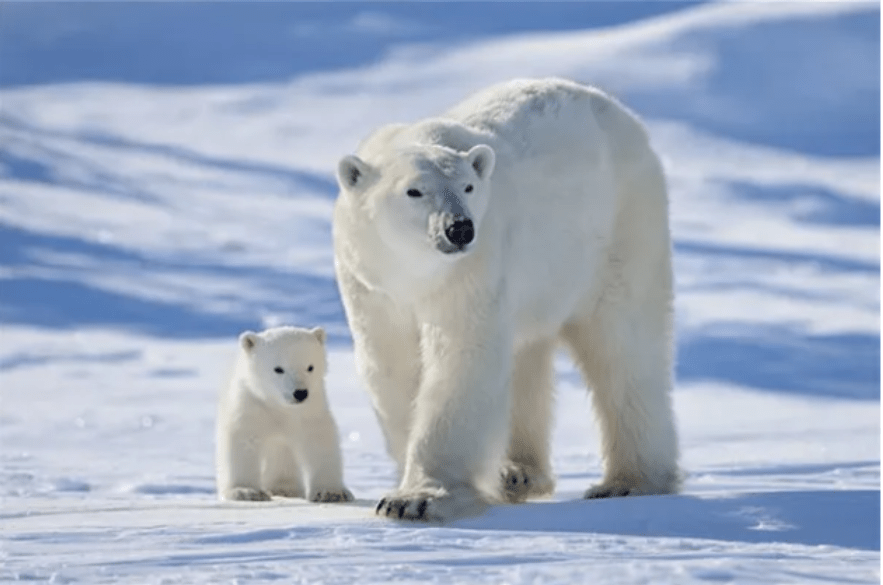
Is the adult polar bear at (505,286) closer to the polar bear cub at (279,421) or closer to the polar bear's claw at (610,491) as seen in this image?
the polar bear's claw at (610,491)

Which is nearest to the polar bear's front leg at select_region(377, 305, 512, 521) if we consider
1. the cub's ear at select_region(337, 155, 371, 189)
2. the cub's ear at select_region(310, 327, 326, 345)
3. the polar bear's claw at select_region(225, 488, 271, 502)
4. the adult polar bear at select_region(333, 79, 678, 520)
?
the adult polar bear at select_region(333, 79, 678, 520)

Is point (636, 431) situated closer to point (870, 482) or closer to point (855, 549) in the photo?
point (855, 549)

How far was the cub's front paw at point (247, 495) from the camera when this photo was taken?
6988mm

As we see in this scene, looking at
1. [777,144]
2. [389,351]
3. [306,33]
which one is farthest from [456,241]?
[306,33]

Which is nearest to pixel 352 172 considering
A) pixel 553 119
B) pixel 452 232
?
pixel 452 232

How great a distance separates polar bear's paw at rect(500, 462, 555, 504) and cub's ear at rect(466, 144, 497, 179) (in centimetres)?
142

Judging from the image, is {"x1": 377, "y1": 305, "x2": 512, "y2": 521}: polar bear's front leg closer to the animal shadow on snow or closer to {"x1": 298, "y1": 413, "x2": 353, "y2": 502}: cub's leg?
the animal shadow on snow

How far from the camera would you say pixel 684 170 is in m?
22.3

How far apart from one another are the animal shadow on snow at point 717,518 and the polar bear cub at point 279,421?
1.37m

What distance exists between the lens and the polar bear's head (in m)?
5.57

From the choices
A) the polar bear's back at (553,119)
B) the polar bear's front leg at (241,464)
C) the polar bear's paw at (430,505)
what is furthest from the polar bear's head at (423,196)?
the polar bear's front leg at (241,464)

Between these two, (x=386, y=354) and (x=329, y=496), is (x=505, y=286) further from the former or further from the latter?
(x=329, y=496)

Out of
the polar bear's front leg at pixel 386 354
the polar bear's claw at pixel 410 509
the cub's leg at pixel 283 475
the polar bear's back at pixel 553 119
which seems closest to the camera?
the polar bear's claw at pixel 410 509

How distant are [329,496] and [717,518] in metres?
1.80
